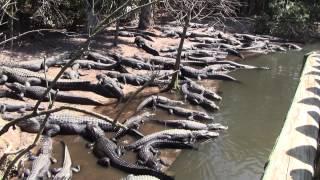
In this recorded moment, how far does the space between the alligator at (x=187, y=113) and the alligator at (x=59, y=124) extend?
2145mm

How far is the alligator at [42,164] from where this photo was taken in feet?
25.7

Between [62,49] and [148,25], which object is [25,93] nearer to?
[62,49]

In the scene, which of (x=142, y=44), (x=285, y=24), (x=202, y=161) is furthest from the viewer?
(x=285, y=24)

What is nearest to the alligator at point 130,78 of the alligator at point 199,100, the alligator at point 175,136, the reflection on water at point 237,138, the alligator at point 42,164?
the reflection on water at point 237,138

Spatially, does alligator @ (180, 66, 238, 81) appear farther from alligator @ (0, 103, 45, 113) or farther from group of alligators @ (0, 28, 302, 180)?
alligator @ (0, 103, 45, 113)

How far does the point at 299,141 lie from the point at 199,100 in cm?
694

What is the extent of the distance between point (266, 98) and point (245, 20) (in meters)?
12.3

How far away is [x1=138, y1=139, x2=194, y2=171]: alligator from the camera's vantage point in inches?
345

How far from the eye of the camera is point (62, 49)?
16.5m

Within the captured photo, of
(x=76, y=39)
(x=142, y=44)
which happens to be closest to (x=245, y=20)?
(x=142, y=44)

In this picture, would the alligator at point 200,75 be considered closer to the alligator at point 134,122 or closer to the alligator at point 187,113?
the alligator at point 187,113

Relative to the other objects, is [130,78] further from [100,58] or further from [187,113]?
[187,113]

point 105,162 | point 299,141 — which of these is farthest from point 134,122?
point 299,141

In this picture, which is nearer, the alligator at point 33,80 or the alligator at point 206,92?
the alligator at point 33,80
